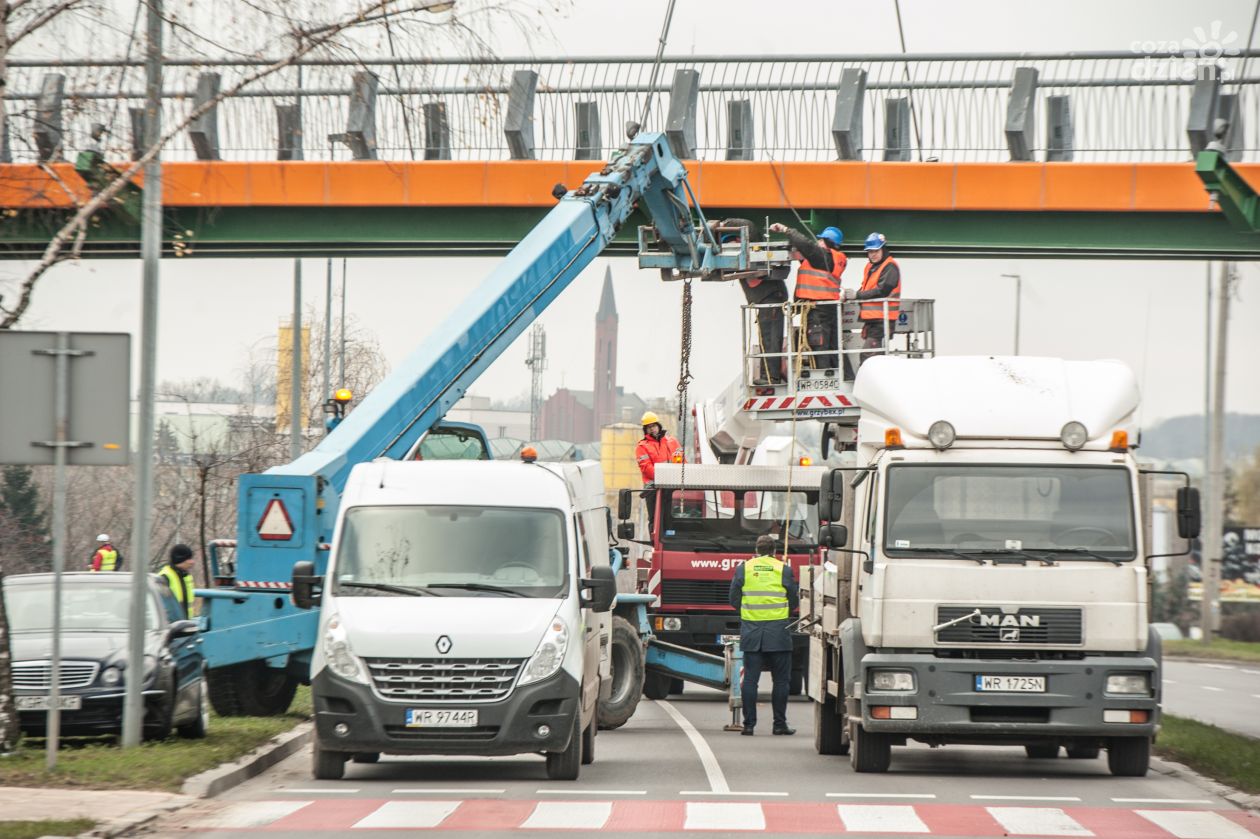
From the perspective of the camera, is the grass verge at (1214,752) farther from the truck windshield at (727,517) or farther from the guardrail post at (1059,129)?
the guardrail post at (1059,129)

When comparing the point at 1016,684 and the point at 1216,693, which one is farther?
the point at 1216,693

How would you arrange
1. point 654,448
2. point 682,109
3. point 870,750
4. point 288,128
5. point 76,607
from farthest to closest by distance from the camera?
point 654,448
point 682,109
point 288,128
point 76,607
point 870,750

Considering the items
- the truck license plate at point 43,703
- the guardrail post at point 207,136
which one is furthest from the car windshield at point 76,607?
the guardrail post at point 207,136

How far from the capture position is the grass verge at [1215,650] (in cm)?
4256

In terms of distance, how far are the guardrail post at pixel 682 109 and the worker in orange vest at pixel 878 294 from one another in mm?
3407

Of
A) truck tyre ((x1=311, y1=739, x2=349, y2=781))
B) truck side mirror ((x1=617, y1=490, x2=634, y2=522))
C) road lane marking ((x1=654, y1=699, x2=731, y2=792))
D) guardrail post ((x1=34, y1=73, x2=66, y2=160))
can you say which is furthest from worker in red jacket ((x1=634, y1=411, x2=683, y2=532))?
truck tyre ((x1=311, y1=739, x2=349, y2=781))

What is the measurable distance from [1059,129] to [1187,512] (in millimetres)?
11996

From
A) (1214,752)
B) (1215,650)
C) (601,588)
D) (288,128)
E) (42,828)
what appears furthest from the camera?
(1215,650)

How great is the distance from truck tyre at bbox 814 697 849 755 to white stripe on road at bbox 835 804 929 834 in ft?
12.2

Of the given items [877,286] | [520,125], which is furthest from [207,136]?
[877,286]

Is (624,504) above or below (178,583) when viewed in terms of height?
above

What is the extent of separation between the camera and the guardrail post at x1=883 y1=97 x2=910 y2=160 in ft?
80.3

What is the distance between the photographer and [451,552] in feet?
44.9

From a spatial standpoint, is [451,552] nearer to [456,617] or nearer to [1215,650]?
[456,617]
